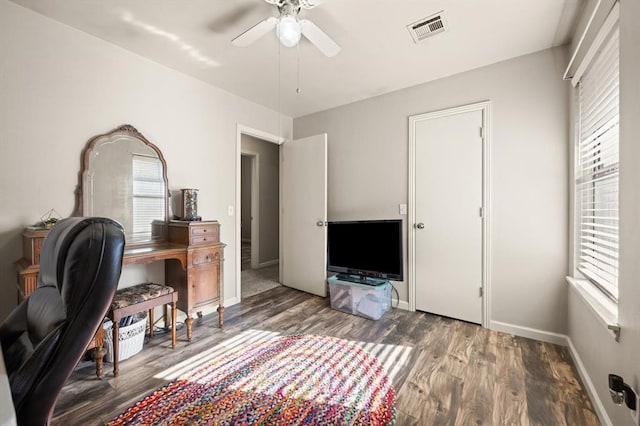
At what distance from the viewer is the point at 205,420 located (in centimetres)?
148

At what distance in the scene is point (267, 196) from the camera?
557cm

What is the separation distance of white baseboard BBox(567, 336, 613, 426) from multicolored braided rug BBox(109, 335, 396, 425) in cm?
109

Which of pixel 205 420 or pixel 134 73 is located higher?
pixel 134 73

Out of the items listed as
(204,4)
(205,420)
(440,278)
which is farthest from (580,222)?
(204,4)

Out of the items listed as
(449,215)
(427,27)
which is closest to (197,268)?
(449,215)

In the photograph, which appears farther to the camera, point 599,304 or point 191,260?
point 191,260

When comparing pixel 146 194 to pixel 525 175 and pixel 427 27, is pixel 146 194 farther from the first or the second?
pixel 525 175

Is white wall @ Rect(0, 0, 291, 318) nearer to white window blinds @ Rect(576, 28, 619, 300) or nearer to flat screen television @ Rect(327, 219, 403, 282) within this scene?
flat screen television @ Rect(327, 219, 403, 282)

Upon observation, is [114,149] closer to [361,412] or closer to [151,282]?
[151,282]

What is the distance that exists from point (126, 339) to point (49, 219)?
1.04 meters

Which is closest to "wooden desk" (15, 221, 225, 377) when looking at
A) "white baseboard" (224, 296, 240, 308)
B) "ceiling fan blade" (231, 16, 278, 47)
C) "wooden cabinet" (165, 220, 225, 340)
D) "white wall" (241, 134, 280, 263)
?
"wooden cabinet" (165, 220, 225, 340)

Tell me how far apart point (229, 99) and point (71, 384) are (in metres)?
2.93

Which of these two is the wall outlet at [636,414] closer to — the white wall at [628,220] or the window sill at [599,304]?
the white wall at [628,220]

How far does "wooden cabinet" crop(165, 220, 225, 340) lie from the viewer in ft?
7.85
